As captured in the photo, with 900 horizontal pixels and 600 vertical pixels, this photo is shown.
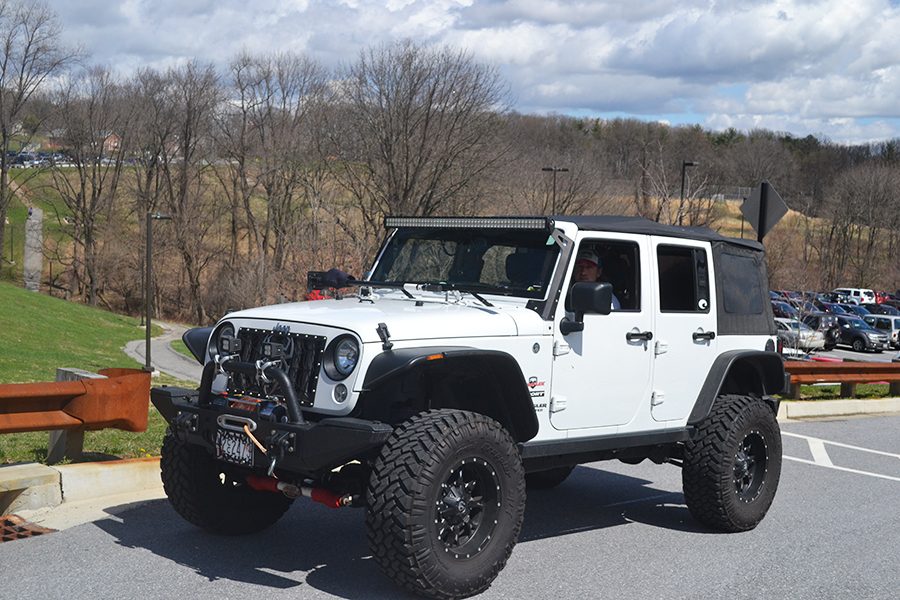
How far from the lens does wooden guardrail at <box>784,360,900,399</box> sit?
53.4 ft

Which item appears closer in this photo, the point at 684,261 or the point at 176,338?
the point at 684,261

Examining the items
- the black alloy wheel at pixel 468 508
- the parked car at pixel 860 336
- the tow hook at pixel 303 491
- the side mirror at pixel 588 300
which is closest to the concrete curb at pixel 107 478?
the tow hook at pixel 303 491

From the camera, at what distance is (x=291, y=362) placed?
228 inches

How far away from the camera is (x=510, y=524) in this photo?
19.4 ft

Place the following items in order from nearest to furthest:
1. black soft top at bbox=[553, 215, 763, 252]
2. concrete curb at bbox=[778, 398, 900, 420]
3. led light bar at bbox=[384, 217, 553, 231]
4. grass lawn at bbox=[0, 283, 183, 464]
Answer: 1. led light bar at bbox=[384, 217, 553, 231]
2. black soft top at bbox=[553, 215, 763, 252]
3. grass lawn at bbox=[0, 283, 183, 464]
4. concrete curb at bbox=[778, 398, 900, 420]

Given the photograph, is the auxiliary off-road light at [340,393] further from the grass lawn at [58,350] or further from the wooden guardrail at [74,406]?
the grass lawn at [58,350]

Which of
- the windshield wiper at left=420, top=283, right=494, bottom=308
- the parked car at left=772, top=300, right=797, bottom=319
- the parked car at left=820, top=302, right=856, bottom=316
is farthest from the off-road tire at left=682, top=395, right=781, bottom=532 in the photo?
the parked car at left=820, top=302, right=856, bottom=316

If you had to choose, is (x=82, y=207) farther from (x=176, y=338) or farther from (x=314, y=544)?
(x=314, y=544)

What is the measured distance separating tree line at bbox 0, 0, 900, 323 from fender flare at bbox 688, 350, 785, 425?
3512cm

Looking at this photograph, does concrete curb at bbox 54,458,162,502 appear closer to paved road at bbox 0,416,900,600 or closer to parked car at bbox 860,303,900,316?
paved road at bbox 0,416,900,600

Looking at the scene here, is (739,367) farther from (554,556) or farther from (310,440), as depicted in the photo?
(310,440)

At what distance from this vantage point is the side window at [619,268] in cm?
699

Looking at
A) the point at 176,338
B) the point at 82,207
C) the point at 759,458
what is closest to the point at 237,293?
the point at 176,338

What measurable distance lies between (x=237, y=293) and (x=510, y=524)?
48022 mm
